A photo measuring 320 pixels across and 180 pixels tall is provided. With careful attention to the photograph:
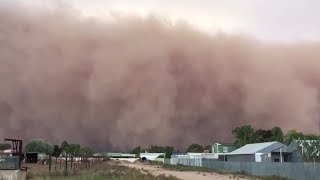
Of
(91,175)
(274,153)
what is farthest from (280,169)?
(274,153)

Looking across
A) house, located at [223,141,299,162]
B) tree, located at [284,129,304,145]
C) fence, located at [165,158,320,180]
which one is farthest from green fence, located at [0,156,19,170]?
tree, located at [284,129,304,145]

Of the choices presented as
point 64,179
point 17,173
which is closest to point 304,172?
point 64,179

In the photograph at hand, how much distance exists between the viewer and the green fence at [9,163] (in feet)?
89.3

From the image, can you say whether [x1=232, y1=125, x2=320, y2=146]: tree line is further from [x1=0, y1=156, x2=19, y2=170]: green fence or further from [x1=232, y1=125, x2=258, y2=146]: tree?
[x1=0, y1=156, x2=19, y2=170]: green fence

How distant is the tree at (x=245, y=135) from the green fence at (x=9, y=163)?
106 meters

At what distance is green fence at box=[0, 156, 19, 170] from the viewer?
89.3ft

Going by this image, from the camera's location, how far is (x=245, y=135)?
129m

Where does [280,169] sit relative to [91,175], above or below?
above

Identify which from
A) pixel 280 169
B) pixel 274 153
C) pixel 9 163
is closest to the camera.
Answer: pixel 9 163

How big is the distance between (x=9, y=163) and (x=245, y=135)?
4248 inches

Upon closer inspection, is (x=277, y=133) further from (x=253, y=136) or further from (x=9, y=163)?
(x=9, y=163)

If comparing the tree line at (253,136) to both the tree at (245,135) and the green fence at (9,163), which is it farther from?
the green fence at (9,163)

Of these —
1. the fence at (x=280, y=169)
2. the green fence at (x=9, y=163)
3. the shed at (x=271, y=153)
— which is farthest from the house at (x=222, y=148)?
the green fence at (x=9, y=163)

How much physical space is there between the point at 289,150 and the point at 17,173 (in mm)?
54342
